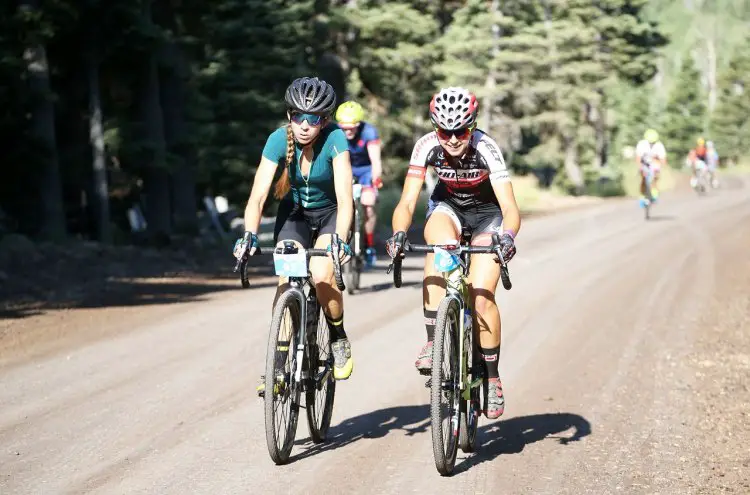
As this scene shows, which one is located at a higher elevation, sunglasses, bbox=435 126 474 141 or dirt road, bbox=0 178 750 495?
sunglasses, bbox=435 126 474 141

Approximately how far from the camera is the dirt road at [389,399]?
6844 millimetres

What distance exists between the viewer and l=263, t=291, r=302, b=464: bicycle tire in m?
6.64

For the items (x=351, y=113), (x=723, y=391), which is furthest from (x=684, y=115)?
(x=723, y=391)

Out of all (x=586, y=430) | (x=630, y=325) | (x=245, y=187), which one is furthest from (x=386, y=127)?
(x=586, y=430)

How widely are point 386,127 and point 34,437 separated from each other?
109 feet

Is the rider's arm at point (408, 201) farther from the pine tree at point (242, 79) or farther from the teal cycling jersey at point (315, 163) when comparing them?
the pine tree at point (242, 79)

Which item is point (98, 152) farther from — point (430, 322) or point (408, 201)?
point (430, 322)

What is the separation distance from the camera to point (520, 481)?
675 cm

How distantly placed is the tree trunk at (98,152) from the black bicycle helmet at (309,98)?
17.5 m

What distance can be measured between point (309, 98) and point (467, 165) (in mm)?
1062

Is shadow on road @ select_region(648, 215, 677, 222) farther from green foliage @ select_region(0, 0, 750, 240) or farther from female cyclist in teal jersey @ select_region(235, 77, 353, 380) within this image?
female cyclist in teal jersey @ select_region(235, 77, 353, 380)

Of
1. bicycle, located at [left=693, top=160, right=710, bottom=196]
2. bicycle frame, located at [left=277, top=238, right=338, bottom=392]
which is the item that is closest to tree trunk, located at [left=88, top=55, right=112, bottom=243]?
bicycle frame, located at [left=277, top=238, right=338, bottom=392]

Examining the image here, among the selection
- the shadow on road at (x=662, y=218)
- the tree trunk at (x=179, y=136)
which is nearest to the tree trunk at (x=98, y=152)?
the tree trunk at (x=179, y=136)

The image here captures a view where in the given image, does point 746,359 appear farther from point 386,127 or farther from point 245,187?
point 386,127
